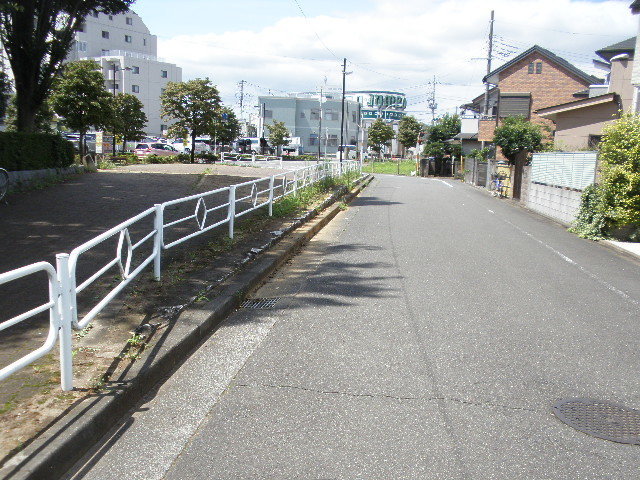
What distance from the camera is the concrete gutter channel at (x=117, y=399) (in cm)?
285

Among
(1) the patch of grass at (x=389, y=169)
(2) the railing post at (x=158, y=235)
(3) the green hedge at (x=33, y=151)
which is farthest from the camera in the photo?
(1) the patch of grass at (x=389, y=169)

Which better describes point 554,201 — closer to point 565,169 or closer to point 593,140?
point 565,169

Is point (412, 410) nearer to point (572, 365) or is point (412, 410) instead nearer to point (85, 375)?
point (572, 365)

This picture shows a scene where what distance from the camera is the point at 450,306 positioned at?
6398 millimetres

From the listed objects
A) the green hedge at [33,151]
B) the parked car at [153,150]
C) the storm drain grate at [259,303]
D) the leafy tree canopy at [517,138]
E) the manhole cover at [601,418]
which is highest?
the leafy tree canopy at [517,138]

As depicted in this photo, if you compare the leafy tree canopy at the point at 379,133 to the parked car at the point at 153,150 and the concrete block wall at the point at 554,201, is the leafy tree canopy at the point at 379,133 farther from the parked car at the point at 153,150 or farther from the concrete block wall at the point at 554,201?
the concrete block wall at the point at 554,201

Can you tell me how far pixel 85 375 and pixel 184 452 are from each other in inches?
42.0

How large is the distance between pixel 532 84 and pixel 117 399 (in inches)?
1724

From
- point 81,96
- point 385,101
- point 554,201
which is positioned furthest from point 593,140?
point 385,101

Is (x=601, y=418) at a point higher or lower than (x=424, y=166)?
lower

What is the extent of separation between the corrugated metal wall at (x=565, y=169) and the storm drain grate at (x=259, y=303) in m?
11.1

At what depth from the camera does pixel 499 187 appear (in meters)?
26.8

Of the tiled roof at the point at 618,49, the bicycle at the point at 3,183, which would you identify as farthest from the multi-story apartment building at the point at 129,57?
the bicycle at the point at 3,183

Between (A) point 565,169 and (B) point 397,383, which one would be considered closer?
(B) point 397,383
